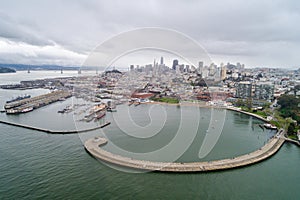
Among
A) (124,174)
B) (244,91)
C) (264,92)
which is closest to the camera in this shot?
(124,174)

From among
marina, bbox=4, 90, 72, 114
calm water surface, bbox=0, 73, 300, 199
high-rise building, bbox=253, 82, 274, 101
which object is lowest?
calm water surface, bbox=0, 73, 300, 199

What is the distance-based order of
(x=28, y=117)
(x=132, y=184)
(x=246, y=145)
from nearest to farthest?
(x=132, y=184) < (x=246, y=145) < (x=28, y=117)

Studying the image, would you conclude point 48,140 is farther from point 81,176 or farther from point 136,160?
point 136,160

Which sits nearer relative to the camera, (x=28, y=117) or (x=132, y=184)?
(x=132, y=184)

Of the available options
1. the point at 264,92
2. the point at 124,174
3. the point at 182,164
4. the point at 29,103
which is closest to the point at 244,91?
the point at 264,92

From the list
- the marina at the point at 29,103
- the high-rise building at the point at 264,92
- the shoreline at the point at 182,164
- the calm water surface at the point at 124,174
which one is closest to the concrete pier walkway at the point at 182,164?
the shoreline at the point at 182,164

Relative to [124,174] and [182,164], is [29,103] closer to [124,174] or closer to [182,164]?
[124,174]

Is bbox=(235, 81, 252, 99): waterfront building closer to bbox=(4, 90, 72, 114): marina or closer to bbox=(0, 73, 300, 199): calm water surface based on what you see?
bbox=(0, 73, 300, 199): calm water surface

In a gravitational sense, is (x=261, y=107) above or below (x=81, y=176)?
above

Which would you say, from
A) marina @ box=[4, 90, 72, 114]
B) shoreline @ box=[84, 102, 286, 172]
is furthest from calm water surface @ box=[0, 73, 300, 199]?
marina @ box=[4, 90, 72, 114]

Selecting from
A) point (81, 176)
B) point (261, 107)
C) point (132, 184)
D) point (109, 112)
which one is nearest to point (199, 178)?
point (132, 184)

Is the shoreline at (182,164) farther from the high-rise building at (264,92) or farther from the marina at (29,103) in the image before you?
the high-rise building at (264,92)
